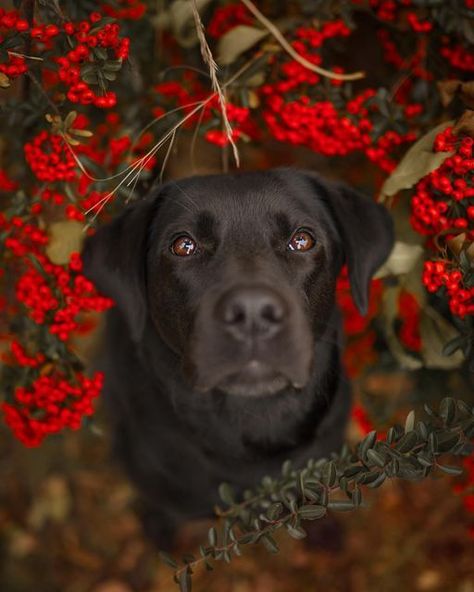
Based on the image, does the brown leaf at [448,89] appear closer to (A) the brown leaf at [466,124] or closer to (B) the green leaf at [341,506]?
(A) the brown leaf at [466,124]

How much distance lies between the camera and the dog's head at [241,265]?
137cm

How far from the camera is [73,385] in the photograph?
1783 millimetres

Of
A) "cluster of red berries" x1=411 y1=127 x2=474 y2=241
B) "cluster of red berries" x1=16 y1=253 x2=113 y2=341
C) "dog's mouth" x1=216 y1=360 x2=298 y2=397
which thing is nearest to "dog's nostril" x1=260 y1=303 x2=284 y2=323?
"dog's mouth" x1=216 y1=360 x2=298 y2=397

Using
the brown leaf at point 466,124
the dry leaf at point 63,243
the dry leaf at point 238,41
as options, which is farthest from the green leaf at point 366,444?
the dry leaf at point 238,41

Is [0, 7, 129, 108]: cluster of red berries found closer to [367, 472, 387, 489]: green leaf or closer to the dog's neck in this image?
the dog's neck

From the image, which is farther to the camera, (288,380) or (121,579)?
(121,579)

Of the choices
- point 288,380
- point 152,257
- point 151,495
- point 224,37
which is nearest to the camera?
point 288,380

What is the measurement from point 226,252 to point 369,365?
3.31 ft

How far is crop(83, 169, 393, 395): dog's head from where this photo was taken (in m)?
1.37

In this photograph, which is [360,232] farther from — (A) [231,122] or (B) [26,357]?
(B) [26,357]

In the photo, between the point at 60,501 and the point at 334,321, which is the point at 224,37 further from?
the point at 60,501

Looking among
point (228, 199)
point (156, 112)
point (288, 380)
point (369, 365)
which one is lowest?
point (369, 365)

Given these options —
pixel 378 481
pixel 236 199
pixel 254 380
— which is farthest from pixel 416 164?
pixel 378 481

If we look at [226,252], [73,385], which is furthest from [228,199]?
[73,385]
